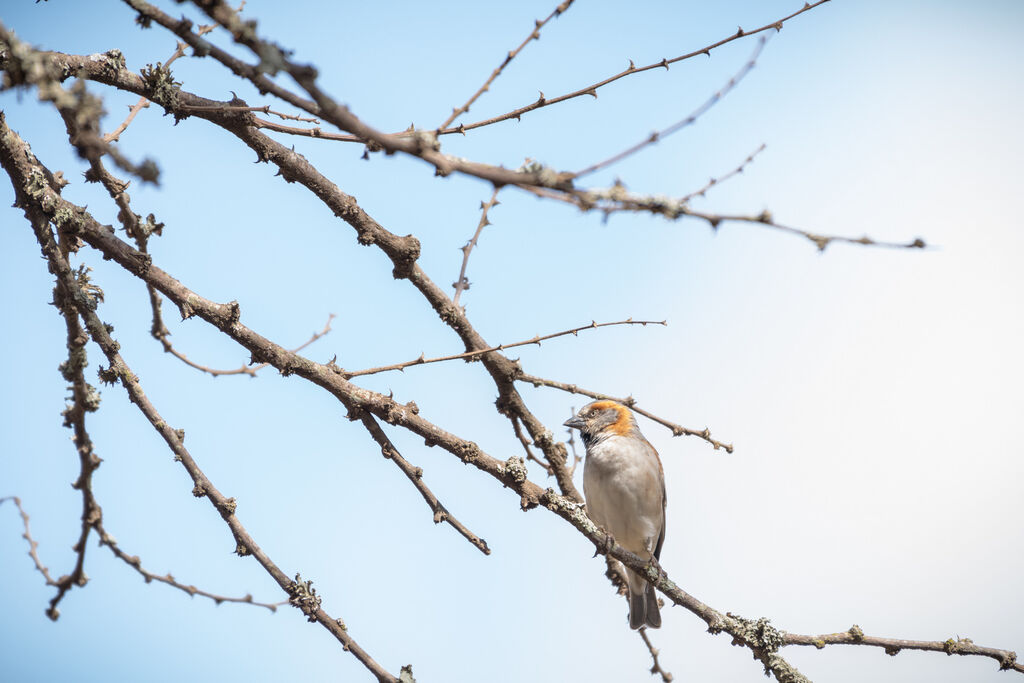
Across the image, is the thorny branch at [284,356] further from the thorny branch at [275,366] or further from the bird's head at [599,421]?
the bird's head at [599,421]

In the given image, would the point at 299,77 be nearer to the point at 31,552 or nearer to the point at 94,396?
the point at 94,396

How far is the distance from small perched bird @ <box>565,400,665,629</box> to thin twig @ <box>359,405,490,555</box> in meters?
2.99

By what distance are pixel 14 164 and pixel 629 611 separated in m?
5.26

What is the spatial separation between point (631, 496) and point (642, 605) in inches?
35.1

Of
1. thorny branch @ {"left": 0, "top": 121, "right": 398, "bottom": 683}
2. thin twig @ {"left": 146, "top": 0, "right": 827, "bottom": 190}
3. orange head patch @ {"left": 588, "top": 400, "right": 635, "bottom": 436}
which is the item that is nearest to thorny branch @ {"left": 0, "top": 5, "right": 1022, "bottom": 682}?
thorny branch @ {"left": 0, "top": 121, "right": 398, "bottom": 683}

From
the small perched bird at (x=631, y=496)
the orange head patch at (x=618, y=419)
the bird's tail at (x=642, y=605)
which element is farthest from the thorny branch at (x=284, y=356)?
the orange head patch at (x=618, y=419)

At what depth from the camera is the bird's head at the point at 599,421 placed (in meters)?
7.82

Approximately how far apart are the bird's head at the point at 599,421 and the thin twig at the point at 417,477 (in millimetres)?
3783

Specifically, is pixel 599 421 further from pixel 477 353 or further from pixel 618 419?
pixel 477 353

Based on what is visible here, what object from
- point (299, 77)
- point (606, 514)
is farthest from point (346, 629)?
point (606, 514)

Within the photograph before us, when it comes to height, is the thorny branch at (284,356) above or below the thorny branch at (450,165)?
above

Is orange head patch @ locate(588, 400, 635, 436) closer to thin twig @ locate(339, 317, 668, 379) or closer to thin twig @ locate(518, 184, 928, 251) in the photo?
thin twig @ locate(339, 317, 668, 379)

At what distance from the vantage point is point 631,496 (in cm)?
706

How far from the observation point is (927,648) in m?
4.07
